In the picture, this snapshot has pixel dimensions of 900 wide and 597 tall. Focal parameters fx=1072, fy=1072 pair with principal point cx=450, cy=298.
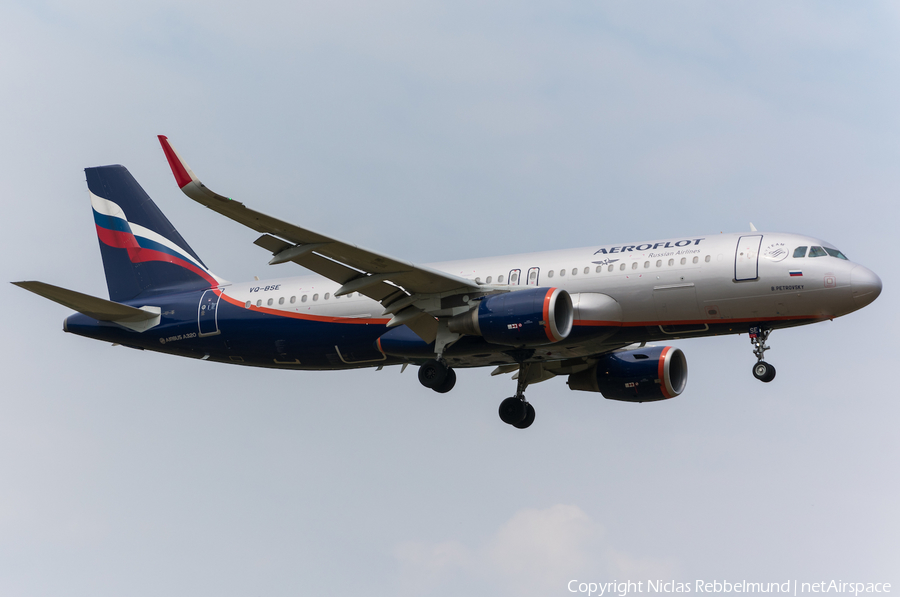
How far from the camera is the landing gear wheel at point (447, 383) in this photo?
105ft

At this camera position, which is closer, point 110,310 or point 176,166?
point 176,166

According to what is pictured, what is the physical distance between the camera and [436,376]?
31.7 m

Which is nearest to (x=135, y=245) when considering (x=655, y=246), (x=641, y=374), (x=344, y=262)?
(x=344, y=262)

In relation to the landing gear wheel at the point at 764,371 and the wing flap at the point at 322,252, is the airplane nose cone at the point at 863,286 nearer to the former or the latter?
the landing gear wheel at the point at 764,371

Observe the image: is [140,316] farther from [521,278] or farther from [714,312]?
[714,312]

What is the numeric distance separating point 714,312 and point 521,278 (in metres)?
5.63

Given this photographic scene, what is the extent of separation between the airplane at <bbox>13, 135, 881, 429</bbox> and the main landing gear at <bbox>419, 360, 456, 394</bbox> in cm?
5

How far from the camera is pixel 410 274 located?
29688mm

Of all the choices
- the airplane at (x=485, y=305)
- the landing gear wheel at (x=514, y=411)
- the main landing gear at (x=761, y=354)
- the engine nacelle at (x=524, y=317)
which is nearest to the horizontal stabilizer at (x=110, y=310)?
the airplane at (x=485, y=305)

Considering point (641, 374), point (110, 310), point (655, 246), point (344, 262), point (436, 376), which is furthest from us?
point (641, 374)

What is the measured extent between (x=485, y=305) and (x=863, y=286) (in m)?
10.1

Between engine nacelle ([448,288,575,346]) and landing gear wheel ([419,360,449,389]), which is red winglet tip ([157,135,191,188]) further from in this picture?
landing gear wheel ([419,360,449,389])

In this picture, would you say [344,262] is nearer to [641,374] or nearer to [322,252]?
[322,252]

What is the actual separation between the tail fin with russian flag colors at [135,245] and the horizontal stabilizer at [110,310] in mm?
1537
